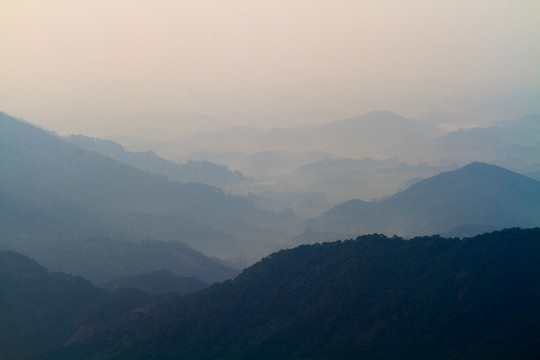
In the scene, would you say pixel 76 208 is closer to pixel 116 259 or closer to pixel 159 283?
pixel 116 259

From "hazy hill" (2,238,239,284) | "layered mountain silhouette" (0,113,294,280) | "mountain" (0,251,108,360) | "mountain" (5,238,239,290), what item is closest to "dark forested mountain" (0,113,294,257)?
"layered mountain silhouette" (0,113,294,280)

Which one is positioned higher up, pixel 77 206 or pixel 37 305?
pixel 77 206

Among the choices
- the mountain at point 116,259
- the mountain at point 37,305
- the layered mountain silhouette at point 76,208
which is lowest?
the mountain at point 37,305

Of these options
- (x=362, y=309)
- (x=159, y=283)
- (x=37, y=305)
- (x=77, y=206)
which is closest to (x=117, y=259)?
(x=159, y=283)

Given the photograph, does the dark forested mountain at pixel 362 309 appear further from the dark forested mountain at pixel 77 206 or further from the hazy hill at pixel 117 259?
the dark forested mountain at pixel 77 206

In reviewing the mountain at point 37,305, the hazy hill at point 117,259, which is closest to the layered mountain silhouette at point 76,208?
the hazy hill at point 117,259
